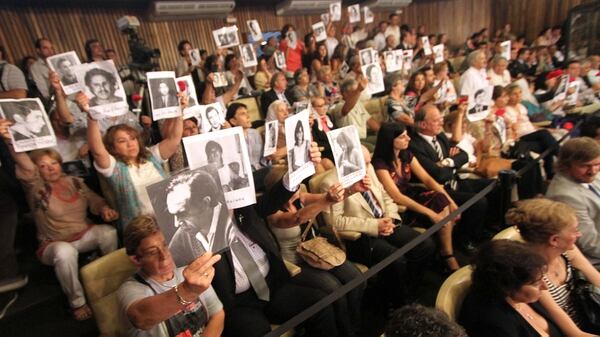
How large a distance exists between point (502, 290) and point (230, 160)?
3.66 feet

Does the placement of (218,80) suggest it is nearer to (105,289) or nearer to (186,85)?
(186,85)

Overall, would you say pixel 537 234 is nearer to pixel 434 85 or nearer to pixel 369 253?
pixel 369 253

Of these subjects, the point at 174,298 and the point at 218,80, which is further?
the point at 218,80

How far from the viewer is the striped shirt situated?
1.50 metres

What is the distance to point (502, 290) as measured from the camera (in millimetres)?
1190

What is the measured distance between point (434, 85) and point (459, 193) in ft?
6.92

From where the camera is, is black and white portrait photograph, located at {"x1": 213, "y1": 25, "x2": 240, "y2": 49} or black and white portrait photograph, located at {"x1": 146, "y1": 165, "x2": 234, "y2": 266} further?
black and white portrait photograph, located at {"x1": 213, "y1": 25, "x2": 240, "y2": 49}

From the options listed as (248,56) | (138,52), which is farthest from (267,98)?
(138,52)

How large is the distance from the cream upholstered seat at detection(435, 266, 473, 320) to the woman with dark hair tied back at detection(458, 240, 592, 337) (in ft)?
0.11

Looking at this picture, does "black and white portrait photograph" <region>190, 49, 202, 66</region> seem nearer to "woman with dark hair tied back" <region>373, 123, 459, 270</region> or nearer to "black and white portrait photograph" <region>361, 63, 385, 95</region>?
"black and white portrait photograph" <region>361, 63, 385, 95</region>

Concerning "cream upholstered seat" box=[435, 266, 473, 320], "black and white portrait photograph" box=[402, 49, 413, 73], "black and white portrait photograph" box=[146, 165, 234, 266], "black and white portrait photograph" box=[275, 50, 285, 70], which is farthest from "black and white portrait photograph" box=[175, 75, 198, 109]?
"black and white portrait photograph" box=[402, 49, 413, 73]

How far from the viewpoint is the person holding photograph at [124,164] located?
1795 mm

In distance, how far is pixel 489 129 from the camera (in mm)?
3381

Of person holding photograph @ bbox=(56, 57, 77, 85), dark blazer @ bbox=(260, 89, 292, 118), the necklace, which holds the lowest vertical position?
the necklace
